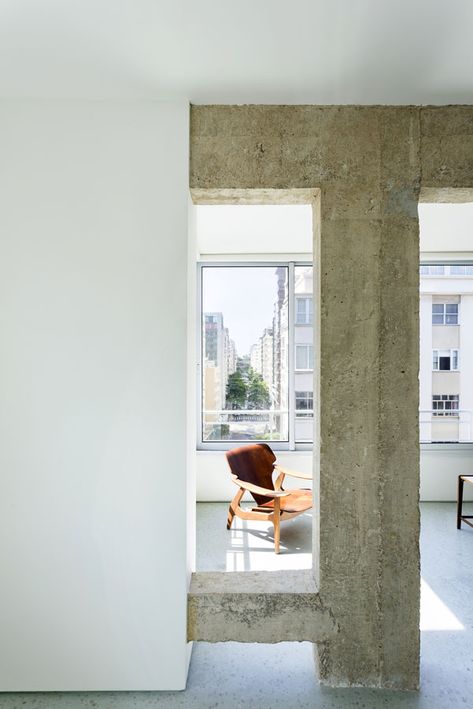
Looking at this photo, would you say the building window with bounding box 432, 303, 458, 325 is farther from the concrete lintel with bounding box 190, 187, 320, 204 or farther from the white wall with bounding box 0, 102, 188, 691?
the white wall with bounding box 0, 102, 188, 691

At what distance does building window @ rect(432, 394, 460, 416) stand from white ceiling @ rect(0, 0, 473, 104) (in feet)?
12.2

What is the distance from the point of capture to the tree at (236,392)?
459 cm

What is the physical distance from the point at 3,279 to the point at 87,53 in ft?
3.41

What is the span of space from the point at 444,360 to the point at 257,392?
2350mm

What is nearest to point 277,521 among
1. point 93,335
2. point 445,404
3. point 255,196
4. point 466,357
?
point 93,335

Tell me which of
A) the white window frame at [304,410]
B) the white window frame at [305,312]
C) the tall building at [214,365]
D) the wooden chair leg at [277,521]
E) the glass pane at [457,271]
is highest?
the glass pane at [457,271]

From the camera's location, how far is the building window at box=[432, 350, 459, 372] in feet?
16.0

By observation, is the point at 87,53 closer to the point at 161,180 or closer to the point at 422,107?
the point at 161,180

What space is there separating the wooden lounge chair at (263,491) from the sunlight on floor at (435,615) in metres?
1.07

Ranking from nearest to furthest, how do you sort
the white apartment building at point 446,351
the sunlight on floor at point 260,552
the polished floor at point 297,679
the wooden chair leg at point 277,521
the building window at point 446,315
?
the polished floor at point 297,679
the sunlight on floor at point 260,552
the wooden chair leg at point 277,521
the white apartment building at point 446,351
the building window at point 446,315

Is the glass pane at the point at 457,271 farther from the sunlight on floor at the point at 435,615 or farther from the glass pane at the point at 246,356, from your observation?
the sunlight on floor at the point at 435,615

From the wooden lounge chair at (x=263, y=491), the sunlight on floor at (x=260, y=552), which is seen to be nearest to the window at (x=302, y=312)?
the wooden lounge chair at (x=263, y=491)

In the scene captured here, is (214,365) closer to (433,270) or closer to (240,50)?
(433,270)

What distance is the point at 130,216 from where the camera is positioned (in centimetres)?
191
